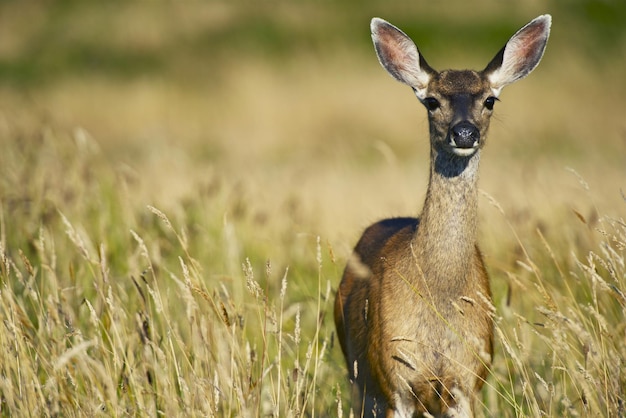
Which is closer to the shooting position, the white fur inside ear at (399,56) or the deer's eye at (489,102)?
the deer's eye at (489,102)

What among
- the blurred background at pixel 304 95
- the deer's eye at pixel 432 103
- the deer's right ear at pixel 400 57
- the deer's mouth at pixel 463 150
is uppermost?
the deer's right ear at pixel 400 57

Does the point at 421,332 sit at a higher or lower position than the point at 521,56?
lower

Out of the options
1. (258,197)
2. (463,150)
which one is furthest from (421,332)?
(258,197)

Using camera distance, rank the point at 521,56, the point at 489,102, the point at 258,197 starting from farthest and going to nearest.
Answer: the point at 258,197
the point at 521,56
the point at 489,102

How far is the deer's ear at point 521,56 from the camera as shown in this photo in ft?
14.4

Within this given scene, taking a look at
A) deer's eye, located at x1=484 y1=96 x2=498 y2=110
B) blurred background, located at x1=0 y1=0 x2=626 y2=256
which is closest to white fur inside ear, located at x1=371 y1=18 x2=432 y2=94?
deer's eye, located at x1=484 y1=96 x2=498 y2=110

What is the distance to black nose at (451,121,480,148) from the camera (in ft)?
12.7

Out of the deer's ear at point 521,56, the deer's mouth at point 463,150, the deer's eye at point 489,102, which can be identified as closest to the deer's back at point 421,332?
the deer's mouth at point 463,150

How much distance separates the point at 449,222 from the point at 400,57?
99cm

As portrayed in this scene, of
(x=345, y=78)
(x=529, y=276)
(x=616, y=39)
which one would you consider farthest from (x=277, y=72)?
(x=529, y=276)

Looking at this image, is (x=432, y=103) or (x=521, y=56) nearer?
(x=432, y=103)

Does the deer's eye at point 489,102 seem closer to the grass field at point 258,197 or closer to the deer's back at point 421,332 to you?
the grass field at point 258,197

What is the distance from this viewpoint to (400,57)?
450 cm

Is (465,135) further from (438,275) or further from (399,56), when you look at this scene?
(399,56)
